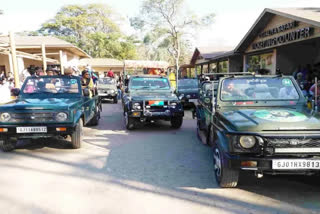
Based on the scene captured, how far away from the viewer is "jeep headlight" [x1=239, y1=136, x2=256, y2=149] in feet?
11.1

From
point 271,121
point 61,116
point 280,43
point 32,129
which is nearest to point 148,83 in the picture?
point 61,116

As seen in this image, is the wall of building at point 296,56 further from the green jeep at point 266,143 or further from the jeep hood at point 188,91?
the green jeep at point 266,143

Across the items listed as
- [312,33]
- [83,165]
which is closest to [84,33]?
[312,33]

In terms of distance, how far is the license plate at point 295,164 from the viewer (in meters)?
3.27

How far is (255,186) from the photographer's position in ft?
13.1

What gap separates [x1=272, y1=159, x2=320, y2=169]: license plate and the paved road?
50 centimetres

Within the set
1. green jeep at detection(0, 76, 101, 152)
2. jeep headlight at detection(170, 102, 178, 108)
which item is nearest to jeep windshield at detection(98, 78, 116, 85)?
jeep headlight at detection(170, 102, 178, 108)

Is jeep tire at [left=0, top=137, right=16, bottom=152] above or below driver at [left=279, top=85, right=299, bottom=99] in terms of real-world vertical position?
below

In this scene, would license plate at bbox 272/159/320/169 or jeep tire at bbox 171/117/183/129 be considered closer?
license plate at bbox 272/159/320/169

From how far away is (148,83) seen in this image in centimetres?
948

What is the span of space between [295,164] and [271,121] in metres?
→ 0.59

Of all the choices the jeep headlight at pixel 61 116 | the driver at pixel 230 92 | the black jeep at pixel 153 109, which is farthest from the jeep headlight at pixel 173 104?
the jeep headlight at pixel 61 116

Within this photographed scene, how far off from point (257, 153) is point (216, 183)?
3.23ft

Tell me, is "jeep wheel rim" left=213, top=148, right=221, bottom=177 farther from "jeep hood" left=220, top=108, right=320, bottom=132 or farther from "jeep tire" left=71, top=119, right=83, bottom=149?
"jeep tire" left=71, top=119, right=83, bottom=149
